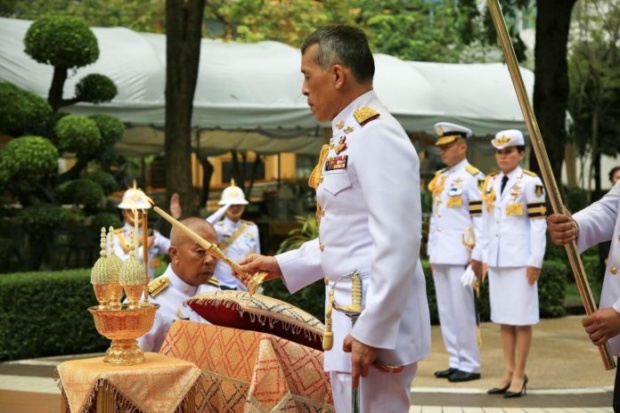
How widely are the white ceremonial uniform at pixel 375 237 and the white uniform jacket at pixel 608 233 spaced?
2.92 feet

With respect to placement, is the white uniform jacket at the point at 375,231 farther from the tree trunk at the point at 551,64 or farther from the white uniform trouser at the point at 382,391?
the tree trunk at the point at 551,64

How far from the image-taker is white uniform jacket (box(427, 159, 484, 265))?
11547 mm

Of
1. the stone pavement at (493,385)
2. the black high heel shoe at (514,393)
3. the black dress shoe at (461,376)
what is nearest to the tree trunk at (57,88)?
the stone pavement at (493,385)

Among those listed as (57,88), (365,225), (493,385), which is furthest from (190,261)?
(57,88)

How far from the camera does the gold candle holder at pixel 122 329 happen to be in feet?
17.5

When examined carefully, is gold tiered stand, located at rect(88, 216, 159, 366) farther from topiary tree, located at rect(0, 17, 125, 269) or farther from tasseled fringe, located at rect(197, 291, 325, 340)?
topiary tree, located at rect(0, 17, 125, 269)

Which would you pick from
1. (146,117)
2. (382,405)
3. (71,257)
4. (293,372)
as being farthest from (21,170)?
(382,405)

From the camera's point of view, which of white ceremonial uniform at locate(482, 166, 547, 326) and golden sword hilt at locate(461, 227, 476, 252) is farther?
golden sword hilt at locate(461, 227, 476, 252)

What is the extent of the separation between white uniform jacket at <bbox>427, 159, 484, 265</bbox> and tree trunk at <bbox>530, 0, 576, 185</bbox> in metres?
8.11

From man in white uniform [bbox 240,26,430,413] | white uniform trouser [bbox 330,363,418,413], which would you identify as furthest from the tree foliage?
white uniform trouser [bbox 330,363,418,413]

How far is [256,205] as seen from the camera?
26.0 m

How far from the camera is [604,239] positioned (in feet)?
17.8

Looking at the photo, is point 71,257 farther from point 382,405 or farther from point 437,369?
point 382,405

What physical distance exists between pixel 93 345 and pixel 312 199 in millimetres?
13421
